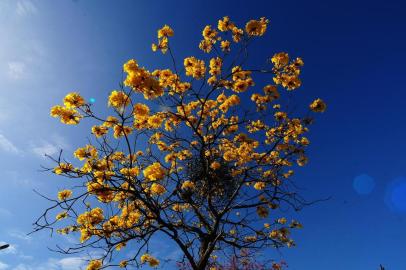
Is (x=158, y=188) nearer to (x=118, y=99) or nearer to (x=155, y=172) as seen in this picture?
(x=155, y=172)

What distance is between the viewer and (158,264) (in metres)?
7.33

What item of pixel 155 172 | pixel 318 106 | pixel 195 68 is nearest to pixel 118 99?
pixel 155 172

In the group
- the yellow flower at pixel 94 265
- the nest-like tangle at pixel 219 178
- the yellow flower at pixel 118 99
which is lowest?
the yellow flower at pixel 94 265

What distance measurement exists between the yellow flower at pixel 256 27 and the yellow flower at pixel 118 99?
3.14 metres

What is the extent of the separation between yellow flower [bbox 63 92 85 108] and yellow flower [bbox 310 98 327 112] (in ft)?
15.9

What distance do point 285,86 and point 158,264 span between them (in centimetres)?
464

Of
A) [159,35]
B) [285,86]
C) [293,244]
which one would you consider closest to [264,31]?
[285,86]

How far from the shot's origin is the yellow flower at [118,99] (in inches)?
207

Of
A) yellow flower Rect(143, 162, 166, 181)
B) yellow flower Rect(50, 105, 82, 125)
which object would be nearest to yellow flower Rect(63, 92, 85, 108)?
yellow flower Rect(50, 105, 82, 125)

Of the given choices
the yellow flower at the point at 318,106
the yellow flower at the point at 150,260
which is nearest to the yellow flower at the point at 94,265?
the yellow flower at the point at 150,260

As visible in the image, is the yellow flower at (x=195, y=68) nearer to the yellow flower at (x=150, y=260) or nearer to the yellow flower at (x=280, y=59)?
the yellow flower at (x=280, y=59)

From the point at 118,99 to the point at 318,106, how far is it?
14.9 feet

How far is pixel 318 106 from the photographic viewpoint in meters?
7.79

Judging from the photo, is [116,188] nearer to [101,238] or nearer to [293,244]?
[101,238]
